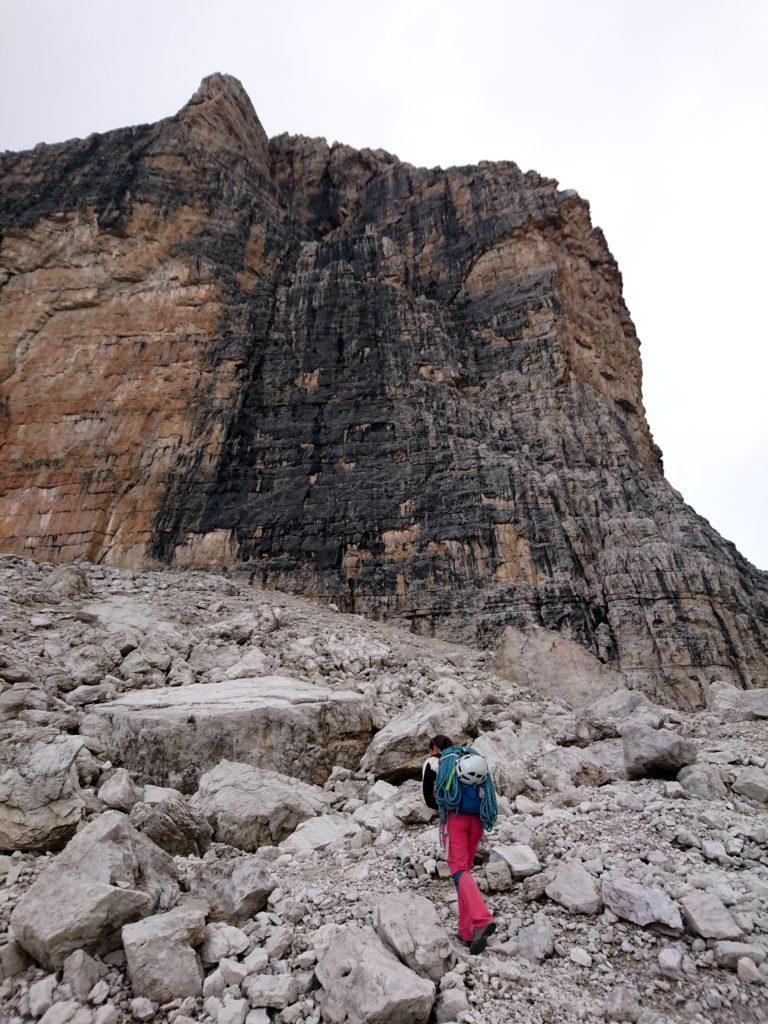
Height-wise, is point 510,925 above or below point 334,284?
below

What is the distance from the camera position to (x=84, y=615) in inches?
453

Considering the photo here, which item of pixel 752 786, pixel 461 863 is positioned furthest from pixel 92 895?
pixel 752 786

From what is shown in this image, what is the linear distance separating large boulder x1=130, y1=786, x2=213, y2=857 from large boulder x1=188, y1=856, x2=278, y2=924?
1.68 ft

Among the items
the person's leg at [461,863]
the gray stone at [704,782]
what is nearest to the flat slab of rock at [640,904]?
the person's leg at [461,863]

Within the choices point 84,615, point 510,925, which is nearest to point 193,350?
point 84,615

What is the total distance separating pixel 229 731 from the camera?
7.34m

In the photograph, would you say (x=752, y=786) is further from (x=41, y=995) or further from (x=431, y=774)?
(x=41, y=995)

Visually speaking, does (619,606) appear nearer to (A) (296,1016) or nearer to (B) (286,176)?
(A) (296,1016)

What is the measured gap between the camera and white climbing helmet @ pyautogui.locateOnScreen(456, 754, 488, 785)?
4.24 metres

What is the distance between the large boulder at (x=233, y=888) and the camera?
4.19 m

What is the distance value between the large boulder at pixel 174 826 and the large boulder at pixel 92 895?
2.37ft

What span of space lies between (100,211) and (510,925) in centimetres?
3418

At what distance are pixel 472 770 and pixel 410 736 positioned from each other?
344 centimetres

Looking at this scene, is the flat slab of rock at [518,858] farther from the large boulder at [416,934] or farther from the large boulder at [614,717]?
the large boulder at [614,717]
